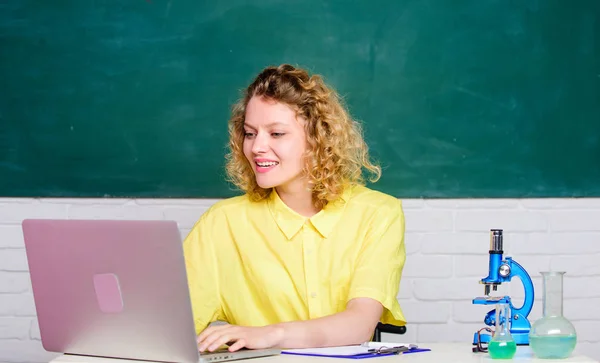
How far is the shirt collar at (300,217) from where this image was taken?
2.24 meters

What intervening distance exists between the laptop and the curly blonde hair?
74 centimetres

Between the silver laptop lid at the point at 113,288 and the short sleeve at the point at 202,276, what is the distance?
0.62 meters

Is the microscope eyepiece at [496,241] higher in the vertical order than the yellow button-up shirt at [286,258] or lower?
higher

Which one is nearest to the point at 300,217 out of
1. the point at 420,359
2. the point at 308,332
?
the point at 308,332

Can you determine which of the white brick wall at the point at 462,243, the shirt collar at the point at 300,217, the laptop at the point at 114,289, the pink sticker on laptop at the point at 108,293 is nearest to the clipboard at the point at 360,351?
the laptop at the point at 114,289

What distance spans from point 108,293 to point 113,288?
19mm

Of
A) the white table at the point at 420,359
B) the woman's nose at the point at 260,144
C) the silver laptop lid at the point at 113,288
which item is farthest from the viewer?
the woman's nose at the point at 260,144

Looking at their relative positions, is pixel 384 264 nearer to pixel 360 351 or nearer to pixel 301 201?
pixel 301 201

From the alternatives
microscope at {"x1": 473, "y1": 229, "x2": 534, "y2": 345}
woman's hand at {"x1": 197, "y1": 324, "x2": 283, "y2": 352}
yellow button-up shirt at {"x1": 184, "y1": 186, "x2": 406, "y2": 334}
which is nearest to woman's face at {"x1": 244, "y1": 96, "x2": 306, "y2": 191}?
yellow button-up shirt at {"x1": 184, "y1": 186, "x2": 406, "y2": 334}

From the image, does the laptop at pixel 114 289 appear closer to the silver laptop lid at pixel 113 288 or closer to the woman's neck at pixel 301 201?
the silver laptop lid at pixel 113 288

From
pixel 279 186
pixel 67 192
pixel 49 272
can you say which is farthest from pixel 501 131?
pixel 49 272

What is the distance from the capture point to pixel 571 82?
2.86m

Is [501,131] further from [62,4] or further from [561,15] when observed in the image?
[62,4]

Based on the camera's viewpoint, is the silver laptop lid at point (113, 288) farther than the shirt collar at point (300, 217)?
No
